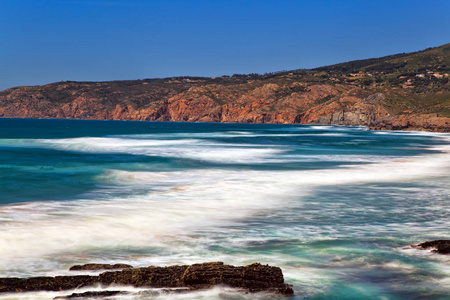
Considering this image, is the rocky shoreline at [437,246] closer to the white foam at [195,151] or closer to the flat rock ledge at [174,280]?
the flat rock ledge at [174,280]

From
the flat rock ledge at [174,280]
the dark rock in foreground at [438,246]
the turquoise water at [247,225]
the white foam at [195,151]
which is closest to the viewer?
the flat rock ledge at [174,280]

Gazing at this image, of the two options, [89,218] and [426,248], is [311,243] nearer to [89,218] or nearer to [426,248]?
[426,248]

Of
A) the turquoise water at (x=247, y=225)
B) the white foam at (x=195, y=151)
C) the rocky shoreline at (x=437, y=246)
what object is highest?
the rocky shoreline at (x=437, y=246)

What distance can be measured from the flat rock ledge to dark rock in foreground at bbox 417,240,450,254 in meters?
3.47

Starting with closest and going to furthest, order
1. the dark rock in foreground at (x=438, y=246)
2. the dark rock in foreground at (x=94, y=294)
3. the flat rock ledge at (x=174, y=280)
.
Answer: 1. the dark rock in foreground at (x=94, y=294)
2. the flat rock ledge at (x=174, y=280)
3. the dark rock in foreground at (x=438, y=246)

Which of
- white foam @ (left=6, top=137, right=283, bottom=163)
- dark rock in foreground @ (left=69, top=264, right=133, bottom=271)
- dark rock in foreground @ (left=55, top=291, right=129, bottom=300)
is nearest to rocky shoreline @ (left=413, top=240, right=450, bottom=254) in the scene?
dark rock in foreground @ (left=69, top=264, right=133, bottom=271)

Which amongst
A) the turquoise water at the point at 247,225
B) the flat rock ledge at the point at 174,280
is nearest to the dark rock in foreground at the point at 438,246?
the turquoise water at the point at 247,225

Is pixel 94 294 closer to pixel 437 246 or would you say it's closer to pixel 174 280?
pixel 174 280

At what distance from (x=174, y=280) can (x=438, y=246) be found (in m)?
5.16

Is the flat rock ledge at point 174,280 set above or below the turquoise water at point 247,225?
above

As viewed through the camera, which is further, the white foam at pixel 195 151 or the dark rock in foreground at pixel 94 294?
the white foam at pixel 195 151

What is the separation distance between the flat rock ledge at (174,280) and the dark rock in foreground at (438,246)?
3473 millimetres

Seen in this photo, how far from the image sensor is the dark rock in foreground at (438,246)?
9289mm

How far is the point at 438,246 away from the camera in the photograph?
9.47 meters
